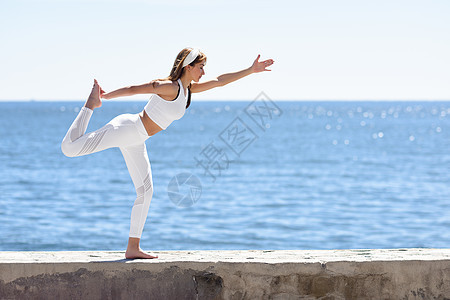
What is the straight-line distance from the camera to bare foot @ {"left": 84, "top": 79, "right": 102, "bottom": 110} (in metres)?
4.68

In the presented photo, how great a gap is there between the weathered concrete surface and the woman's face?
1413 millimetres

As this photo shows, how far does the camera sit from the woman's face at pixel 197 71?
4.86m

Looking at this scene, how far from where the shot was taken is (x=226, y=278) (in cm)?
458

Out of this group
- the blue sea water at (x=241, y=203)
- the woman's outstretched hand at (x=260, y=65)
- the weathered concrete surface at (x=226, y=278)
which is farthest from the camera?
the blue sea water at (x=241, y=203)

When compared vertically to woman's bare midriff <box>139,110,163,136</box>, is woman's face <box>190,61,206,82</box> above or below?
above

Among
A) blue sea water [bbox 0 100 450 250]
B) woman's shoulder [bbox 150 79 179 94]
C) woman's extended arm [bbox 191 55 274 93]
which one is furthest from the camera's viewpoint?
blue sea water [bbox 0 100 450 250]

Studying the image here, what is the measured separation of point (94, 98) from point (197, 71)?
0.83 meters

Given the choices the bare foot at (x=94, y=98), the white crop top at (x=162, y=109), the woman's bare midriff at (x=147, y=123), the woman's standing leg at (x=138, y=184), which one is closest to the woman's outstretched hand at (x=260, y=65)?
the white crop top at (x=162, y=109)

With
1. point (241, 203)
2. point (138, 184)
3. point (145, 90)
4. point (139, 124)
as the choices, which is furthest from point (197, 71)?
point (241, 203)

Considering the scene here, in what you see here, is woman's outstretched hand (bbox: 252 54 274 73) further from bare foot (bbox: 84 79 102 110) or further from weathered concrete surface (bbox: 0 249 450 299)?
weathered concrete surface (bbox: 0 249 450 299)

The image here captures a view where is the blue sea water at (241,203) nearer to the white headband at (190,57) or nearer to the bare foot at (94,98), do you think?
the white headband at (190,57)

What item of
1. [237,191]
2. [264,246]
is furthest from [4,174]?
[264,246]

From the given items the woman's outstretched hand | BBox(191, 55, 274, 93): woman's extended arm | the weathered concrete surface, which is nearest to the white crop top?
BBox(191, 55, 274, 93): woman's extended arm

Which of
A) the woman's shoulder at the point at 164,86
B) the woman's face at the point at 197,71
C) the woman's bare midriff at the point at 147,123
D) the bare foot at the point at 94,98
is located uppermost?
the woman's face at the point at 197,71
